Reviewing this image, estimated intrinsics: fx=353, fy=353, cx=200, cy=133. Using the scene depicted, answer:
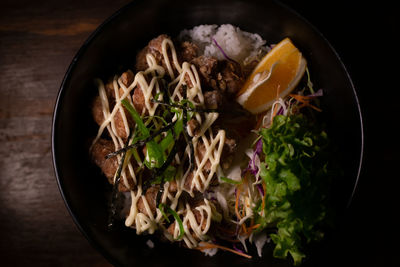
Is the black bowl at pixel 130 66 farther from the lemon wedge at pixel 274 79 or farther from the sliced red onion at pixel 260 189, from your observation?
the sliced red onion at pixel 260 189

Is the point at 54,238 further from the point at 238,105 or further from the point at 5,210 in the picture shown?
the point at 238,105

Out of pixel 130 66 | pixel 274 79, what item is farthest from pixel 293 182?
pixel 130 66

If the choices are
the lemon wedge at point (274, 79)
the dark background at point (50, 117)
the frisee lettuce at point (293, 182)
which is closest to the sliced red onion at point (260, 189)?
the frisee lettuce at point (293, 182)

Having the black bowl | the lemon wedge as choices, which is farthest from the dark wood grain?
the lemon wedge

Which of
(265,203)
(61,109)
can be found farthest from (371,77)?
(61,109)

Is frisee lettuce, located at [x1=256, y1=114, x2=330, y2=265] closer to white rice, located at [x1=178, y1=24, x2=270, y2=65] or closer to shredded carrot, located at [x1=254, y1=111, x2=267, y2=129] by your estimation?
shredded carrot, located at [x1=254, y1=111, x2=267, y2=129]
